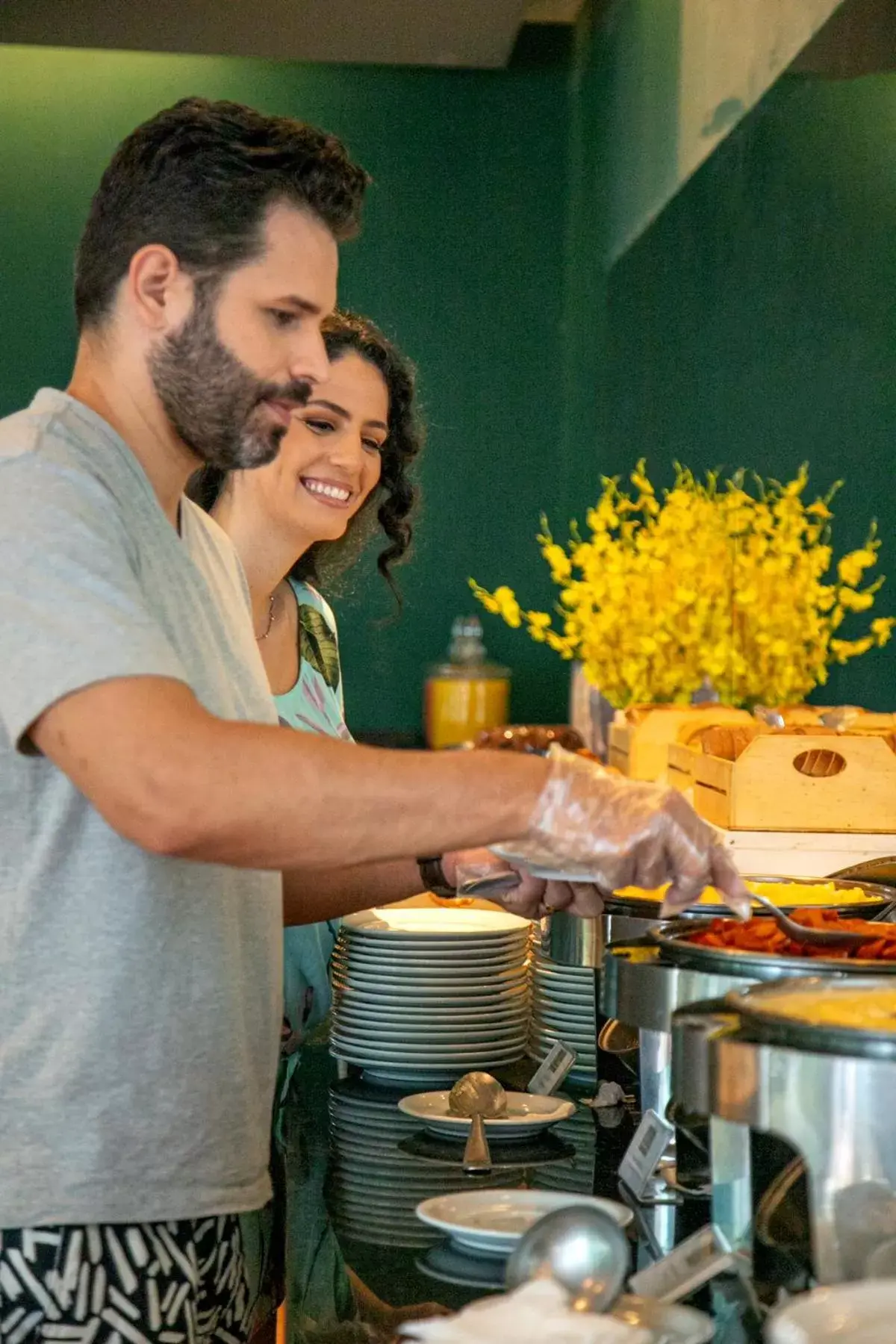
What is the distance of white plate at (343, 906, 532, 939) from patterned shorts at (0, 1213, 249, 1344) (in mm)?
551

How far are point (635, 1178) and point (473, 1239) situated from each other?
20 centimetres

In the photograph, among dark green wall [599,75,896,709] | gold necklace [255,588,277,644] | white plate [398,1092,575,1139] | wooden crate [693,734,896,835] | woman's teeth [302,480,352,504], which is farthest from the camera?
dark green wall [599,75,896,709]

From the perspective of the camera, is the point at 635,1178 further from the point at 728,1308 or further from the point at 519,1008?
the point at 519,1008

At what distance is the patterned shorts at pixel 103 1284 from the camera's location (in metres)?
1.19

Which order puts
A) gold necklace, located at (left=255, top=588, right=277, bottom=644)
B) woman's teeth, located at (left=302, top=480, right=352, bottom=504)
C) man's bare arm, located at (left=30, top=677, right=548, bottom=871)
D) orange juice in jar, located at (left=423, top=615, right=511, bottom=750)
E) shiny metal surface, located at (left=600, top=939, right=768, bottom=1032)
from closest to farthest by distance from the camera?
man's bare arm, located at (left=30, top=677, right=548, bottom=871)
shiny metal surface, located at (left=600, top=939, right=768, bottom=1032)
gold necklace, located at (left=255, top=588, right=277, bottom=644)
woman's teeth, located at (left=302, top=480, right=352, bottom=504)
orange juice in jar, located at (left=423, top=615, right=511, bottom=750)

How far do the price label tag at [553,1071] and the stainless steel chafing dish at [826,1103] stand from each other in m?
0.60

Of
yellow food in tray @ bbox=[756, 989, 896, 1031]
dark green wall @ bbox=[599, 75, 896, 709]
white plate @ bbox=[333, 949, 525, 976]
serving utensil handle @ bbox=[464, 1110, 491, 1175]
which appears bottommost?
serving utensil handle @ bbox=[464, 1110, 491, 1175]

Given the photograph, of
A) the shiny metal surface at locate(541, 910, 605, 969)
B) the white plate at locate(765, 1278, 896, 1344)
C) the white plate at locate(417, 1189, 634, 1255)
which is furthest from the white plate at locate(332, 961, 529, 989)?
the white plate at locate(765, 1278, 896, 1344)

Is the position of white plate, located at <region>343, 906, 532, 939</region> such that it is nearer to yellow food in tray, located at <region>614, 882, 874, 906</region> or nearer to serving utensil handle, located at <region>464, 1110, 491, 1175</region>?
yellow food in tray, located at <region>614, 882, 874, 906</region>

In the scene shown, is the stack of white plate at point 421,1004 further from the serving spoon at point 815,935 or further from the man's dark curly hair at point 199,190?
the man's dark curly hair at point 199,190

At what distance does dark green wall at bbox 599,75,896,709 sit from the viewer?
2898mm

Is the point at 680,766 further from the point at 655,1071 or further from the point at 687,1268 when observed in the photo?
the point at 687,1268

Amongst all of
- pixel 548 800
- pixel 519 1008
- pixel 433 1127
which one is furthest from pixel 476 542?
pixel 548 800

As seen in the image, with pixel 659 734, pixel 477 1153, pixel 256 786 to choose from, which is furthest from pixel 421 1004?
pixel 659 734
